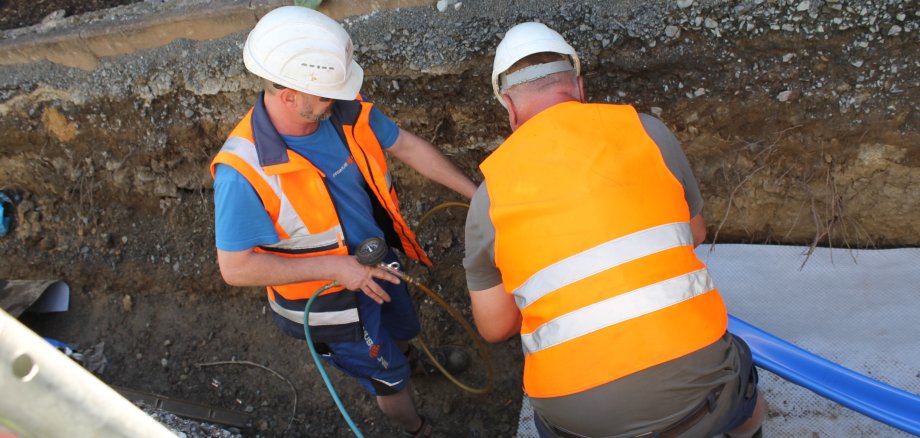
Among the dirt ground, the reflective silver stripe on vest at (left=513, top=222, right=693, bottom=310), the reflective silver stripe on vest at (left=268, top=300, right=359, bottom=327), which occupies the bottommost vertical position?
the reflective silver stripe on vest at (left=268, top=300, right=359, bottom=327)

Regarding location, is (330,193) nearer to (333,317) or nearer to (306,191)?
(306,191)

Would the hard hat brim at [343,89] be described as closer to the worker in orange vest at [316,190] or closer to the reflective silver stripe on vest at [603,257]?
the worker in orange vest at [316,190]

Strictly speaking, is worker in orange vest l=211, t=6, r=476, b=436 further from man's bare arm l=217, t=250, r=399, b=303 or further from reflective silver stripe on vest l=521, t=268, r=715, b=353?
reflective silver stripe on vest l=521, t=268, r=715, b=353

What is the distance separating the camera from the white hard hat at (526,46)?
2.11 m

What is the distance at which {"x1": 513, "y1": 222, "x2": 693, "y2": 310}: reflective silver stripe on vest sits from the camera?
1761 mm

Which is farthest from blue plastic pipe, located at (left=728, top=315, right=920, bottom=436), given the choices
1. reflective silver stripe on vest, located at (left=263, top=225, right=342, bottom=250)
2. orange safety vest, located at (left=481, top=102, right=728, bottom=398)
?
reflective silver stripe on vest, located at (left=263, top=225, right=342, bottom=250)

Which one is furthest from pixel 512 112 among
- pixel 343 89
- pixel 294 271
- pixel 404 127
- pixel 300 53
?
pixel 404 127

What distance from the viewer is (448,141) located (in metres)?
3.62

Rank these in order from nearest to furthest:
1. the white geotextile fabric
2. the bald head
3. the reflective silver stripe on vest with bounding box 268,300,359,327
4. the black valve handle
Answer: the bald head → the black valve handle → the reflective silver stripe on vest with bounding box 268,300,359,327 → the white geotextile fabric

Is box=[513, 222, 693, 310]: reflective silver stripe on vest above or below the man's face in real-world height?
below

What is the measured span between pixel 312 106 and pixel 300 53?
0.18 m

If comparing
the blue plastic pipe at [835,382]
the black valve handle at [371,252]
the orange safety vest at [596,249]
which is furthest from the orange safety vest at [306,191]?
the blue plastic pipe at [835,382]

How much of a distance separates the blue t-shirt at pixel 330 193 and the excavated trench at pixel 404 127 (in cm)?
98

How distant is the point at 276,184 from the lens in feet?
7.44
